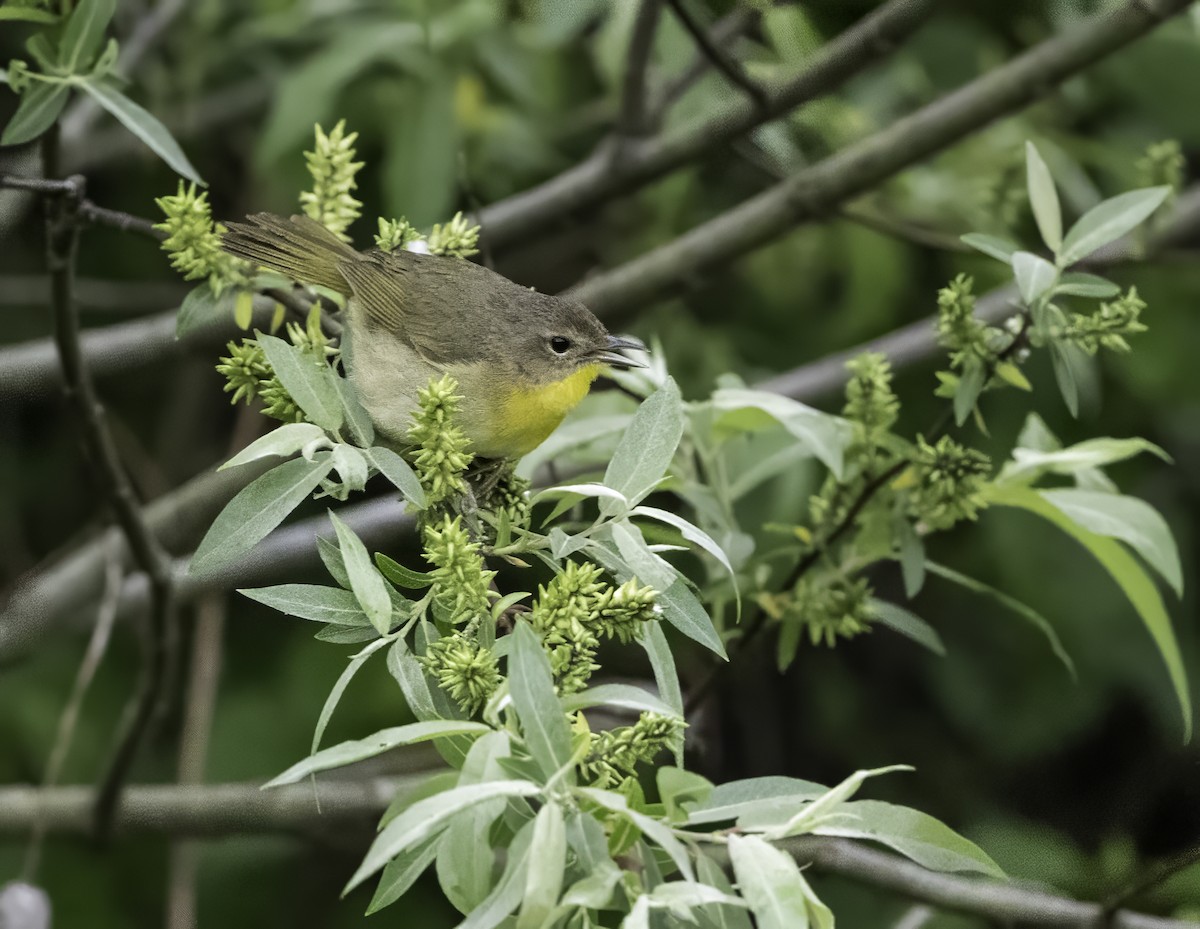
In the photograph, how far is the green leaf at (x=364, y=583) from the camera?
1623mm

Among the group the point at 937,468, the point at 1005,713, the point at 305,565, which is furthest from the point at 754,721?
the point at 937,468

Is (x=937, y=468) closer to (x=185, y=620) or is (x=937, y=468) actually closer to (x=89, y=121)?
(x=89, y=121)

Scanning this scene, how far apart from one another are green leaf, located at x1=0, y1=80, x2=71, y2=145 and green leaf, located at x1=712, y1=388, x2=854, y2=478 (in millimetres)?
1377

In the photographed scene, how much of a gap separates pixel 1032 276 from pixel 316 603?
4.42 feet

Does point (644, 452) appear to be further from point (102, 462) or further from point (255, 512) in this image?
point (102, 462)

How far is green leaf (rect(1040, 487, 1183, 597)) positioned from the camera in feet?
8.26

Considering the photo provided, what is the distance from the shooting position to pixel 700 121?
4.09m

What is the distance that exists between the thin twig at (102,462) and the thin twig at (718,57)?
1.42 m

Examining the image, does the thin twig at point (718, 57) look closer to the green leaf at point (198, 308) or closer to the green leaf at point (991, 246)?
the green leaf at point (991, 246)

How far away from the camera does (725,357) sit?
4859 mm

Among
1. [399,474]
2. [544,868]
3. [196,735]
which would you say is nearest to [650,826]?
[544,868]

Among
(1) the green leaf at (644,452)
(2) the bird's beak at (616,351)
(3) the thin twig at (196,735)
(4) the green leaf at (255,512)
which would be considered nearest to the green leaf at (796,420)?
(2) the bird's beak at (616,351)

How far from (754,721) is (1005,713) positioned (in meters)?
0.97

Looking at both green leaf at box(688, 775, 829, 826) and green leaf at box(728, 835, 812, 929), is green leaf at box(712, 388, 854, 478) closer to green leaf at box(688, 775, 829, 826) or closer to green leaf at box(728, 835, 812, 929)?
green leaf at box(688, 775, 829, 826)
